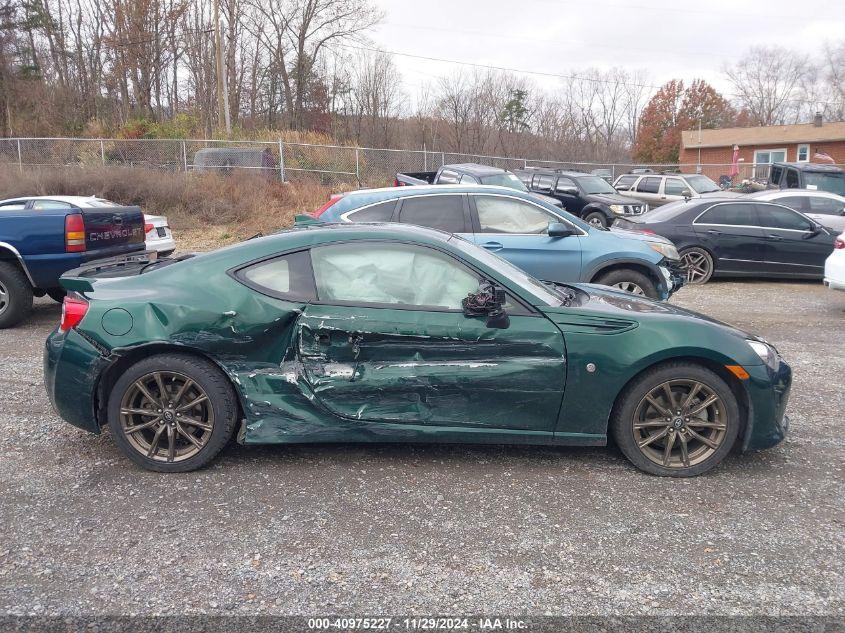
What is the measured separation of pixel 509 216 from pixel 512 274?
A: 385 cm

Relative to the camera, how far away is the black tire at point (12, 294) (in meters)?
8.03

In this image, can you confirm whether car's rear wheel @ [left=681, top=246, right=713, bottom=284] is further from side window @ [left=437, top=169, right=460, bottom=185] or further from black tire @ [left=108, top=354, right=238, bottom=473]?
black tire @ [left=108, top=354, right=238, bottom=473]

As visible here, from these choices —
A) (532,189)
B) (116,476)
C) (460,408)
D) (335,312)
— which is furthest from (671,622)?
(532,189)

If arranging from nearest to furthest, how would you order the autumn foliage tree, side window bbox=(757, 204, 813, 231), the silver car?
1. side window bbox=(757, 204, 813, 231)
2. the silver car
3. the autumn foliage tree

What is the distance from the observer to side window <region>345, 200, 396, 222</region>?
7910 mm

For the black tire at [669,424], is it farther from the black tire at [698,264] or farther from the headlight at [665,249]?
the black tire at [698,264]

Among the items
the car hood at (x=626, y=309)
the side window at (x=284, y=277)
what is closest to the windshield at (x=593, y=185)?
the car hood at (x=626, y=309)

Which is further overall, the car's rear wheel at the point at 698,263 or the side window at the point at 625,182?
the side window at the point at 625,182

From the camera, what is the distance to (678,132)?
5384 centimetres

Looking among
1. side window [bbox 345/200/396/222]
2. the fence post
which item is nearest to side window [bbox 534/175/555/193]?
the fence post

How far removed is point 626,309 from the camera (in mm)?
4285

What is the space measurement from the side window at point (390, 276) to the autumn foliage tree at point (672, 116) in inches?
2114

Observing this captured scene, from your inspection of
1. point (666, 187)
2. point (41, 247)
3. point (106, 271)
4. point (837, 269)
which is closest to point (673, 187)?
point (666, 187)

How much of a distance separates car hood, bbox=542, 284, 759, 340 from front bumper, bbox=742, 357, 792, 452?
28 centimetres
